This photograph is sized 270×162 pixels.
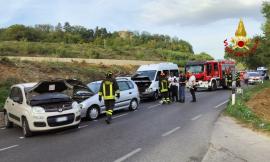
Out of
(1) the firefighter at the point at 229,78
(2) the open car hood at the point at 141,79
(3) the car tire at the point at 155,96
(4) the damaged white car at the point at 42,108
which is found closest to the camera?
(4) the damaged white car at the point at 42,108

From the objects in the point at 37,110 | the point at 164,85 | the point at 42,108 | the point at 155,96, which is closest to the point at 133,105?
the point at 164,85

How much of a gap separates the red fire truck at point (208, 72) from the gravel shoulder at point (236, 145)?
1707cm

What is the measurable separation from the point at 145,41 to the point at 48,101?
127m

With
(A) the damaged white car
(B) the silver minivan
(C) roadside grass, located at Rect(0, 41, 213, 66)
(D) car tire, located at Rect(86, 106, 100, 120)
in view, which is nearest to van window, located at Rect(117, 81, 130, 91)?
(B) the silver minivan

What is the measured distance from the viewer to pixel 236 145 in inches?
365

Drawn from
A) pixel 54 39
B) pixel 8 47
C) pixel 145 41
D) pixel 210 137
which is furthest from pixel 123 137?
pixel 145 41

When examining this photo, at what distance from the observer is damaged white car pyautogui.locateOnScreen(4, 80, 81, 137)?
11.4 meters

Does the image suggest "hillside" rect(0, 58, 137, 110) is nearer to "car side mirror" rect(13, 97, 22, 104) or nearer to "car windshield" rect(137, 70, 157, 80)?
"car windshield" rect(137, 70, 157, 80)

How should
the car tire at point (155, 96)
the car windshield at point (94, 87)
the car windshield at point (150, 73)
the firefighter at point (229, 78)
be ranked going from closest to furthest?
the car windshield at point (94, 87) → the car tire at point (155, 96) → the car windshield at point (150, 73) → the firefighter at point (229, 78)

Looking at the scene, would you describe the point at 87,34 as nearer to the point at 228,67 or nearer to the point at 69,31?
the point at 69,31

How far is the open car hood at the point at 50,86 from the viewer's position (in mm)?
12593

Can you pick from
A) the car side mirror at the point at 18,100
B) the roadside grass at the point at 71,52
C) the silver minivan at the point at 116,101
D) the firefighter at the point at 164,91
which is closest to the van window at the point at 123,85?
the silver minivan at the point at 116,101

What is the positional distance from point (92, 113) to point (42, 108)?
3532mm

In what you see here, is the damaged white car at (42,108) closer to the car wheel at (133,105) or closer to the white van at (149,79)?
the car wheel at (133,105)
